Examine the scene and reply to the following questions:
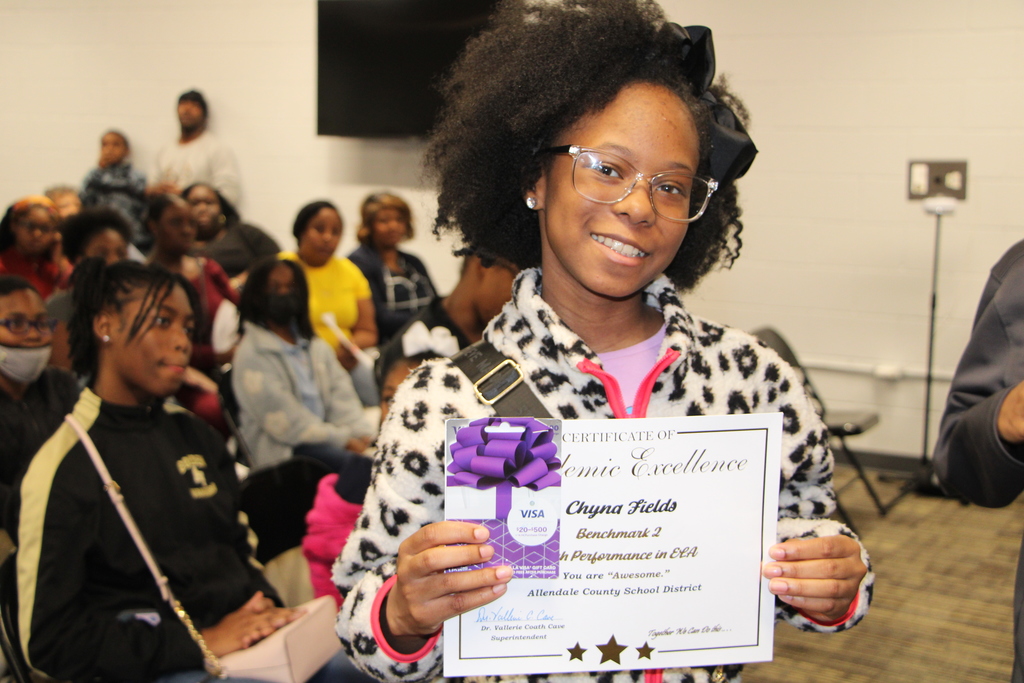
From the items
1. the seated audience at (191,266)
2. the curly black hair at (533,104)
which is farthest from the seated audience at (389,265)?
the curly black hair at (533,104)

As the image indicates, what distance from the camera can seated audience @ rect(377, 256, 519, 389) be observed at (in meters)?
2.60

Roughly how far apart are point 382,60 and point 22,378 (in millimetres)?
4330

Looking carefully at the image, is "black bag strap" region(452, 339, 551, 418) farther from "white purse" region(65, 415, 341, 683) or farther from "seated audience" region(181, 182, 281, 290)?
"seated audience" region(181, 182, 281, 290)

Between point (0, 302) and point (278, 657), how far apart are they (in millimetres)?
1580

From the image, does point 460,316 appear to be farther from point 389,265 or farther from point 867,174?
point 867,174

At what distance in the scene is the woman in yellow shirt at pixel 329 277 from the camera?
5020mm

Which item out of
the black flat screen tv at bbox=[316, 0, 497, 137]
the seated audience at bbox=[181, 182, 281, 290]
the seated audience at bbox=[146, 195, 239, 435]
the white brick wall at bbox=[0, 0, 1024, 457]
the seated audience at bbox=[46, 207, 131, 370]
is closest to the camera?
the seated audience at bbox=[46, 207, 131, 370]

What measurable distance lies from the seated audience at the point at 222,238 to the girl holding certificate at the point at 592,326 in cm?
454

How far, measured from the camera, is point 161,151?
7.20 metres

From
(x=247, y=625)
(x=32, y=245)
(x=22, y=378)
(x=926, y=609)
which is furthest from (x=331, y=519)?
(x=32, y=245)

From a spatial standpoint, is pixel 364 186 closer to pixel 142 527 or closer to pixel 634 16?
pixel 142 527

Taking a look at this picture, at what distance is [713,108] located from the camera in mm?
1278

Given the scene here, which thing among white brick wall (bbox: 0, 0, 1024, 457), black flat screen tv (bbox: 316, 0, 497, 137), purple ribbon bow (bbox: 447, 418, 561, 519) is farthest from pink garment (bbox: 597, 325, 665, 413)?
black flat screen tv (bbox: 316, 0, 497, 137)

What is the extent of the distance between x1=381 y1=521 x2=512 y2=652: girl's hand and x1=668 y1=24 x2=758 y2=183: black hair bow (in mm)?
668
